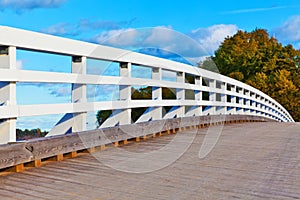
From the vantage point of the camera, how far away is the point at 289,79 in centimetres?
3247

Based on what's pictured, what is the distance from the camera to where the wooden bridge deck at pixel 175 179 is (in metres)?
2.72

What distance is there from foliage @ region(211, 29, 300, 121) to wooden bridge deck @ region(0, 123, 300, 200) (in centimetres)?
2742

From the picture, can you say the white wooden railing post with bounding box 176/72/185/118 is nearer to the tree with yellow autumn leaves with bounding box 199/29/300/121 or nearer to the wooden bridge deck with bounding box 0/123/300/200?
the wooden bridge deck with bounding box 0/123/300/200

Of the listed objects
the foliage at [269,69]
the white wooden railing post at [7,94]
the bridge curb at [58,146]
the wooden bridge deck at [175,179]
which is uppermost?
the foliage at [269,69]

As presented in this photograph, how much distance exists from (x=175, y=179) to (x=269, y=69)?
30.7 metres

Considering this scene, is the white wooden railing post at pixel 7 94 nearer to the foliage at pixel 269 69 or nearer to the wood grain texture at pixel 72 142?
the wood grain texture at pixel 72 142

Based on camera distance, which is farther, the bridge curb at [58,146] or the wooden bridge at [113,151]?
the bridge curb at [58,146]

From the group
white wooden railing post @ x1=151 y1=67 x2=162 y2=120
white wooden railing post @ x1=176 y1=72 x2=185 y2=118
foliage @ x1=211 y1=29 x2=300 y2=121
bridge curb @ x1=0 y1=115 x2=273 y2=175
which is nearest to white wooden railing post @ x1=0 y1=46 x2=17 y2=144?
bridge curb @ x1=0 y1=115 x2=273 y2=175

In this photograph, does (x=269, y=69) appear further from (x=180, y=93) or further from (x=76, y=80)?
(x=76, y=80)

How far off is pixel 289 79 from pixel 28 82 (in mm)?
31821

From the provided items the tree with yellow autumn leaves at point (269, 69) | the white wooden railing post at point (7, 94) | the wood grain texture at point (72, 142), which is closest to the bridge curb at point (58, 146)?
the wood grain texture at point (72, 142)

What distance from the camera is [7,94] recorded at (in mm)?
3279

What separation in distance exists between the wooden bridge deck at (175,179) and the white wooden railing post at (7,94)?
13.9 inches

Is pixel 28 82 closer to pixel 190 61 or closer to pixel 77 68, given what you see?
pixel 77 68
